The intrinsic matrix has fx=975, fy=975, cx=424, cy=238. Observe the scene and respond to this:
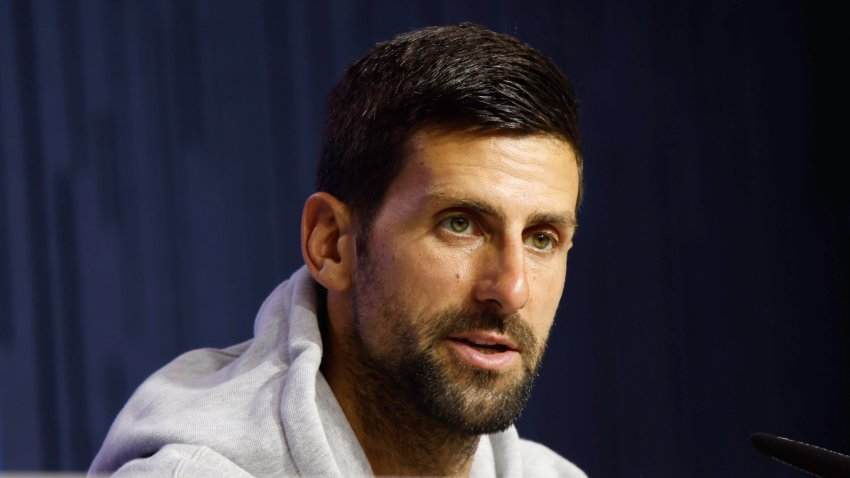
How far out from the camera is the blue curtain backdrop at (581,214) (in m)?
2.49

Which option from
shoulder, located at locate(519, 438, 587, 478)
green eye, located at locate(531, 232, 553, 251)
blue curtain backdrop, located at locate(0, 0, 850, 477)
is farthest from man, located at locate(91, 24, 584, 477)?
blue curtain backdrop, located at locate(0, 0, 850, 477)

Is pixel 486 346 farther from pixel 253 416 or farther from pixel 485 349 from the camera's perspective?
pixel 253 416

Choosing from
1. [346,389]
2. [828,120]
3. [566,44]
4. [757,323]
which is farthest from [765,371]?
[346,389]

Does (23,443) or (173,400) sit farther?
(23,443)

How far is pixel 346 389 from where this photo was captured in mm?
1277

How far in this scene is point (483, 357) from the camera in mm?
1156

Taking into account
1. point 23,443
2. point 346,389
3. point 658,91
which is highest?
point 658,91

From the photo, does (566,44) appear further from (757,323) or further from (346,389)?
(346,389)

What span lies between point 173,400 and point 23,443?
4.92ft

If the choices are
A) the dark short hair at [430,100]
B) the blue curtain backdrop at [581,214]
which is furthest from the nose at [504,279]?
the blue curtain backdrop at [581,214]

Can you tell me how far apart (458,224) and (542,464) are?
0.55 meters

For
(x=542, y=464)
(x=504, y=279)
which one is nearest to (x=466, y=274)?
(x=504, y=279)

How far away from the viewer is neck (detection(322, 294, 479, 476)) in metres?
1.24

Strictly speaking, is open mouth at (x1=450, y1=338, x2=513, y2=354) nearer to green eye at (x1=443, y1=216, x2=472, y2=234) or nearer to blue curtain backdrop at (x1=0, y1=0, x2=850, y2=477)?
green eye at (x1=443, y1=216, x2=472, y2=234)
